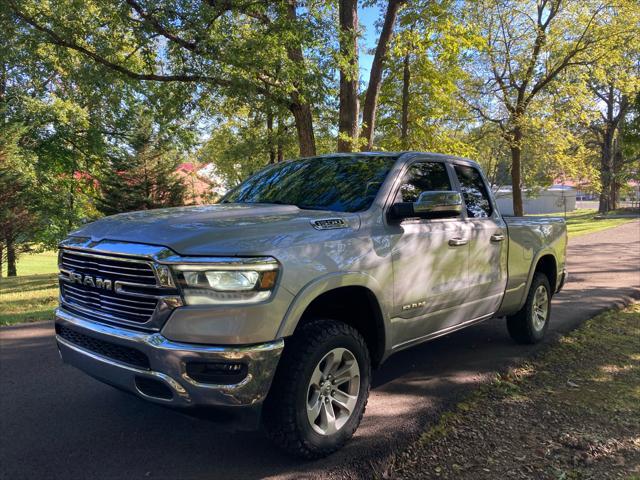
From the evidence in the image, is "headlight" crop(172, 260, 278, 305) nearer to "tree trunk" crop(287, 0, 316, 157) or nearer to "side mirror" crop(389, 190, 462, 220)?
"side mirror" crop(389, 190, 462, 220)

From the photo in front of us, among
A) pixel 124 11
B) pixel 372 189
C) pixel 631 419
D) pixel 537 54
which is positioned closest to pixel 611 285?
pixel 631 419

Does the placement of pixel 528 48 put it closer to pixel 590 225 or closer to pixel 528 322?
pixel 590 225

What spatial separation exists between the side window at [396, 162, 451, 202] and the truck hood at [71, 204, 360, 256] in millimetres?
748

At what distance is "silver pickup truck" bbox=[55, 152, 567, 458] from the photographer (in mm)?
2652

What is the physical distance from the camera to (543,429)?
3.64 metres

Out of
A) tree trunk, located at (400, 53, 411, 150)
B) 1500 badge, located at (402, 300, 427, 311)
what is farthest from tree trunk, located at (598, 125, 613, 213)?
1500 badge, located at (402, 300, 427, 311)

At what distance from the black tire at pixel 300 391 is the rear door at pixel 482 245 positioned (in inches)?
71.1

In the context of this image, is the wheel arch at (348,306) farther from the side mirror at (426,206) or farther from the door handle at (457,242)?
the door handle at (457,242)

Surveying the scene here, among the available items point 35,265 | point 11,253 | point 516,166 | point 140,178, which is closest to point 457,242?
point 140,178

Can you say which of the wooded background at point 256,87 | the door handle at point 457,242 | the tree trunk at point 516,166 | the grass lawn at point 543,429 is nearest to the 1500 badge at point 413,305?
the door handle at point 457,242

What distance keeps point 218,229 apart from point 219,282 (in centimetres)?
36

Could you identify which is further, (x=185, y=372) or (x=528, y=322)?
(x=528, y=322)

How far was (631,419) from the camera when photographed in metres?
3.83

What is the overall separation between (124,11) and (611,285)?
1037cm
